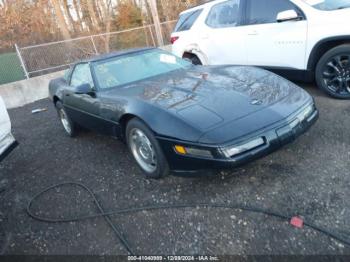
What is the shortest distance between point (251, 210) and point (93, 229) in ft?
4.79

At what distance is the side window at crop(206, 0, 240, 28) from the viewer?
5009mm

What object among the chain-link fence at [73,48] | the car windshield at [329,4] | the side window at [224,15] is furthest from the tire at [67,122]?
the chain-link fence at [73,48]

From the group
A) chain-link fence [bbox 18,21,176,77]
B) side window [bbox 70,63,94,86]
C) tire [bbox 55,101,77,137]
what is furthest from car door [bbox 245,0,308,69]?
chain-link fence [bbox 18,21,176,77]

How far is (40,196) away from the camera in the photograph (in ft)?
10.6

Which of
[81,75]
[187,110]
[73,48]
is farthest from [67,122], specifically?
[73,48]

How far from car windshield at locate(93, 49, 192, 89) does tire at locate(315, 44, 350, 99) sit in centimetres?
196

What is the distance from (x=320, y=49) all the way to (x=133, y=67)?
108 inches

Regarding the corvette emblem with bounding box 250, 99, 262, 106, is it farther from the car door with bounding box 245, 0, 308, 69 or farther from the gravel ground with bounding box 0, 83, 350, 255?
the car door with bounding box 245, 0, 308, 69

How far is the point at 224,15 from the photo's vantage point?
5.25 m

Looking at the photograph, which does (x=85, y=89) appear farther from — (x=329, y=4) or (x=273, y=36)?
(x=329, y=4)

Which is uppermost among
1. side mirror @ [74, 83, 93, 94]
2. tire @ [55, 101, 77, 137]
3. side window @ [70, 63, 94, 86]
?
side window @ [70, 63, 94, 86]

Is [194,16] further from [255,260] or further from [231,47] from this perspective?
[255,260]

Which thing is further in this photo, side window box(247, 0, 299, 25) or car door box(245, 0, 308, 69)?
side window box(247, 0, 299, 25)

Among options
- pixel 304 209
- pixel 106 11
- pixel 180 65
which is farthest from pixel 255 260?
pixel 106 11
